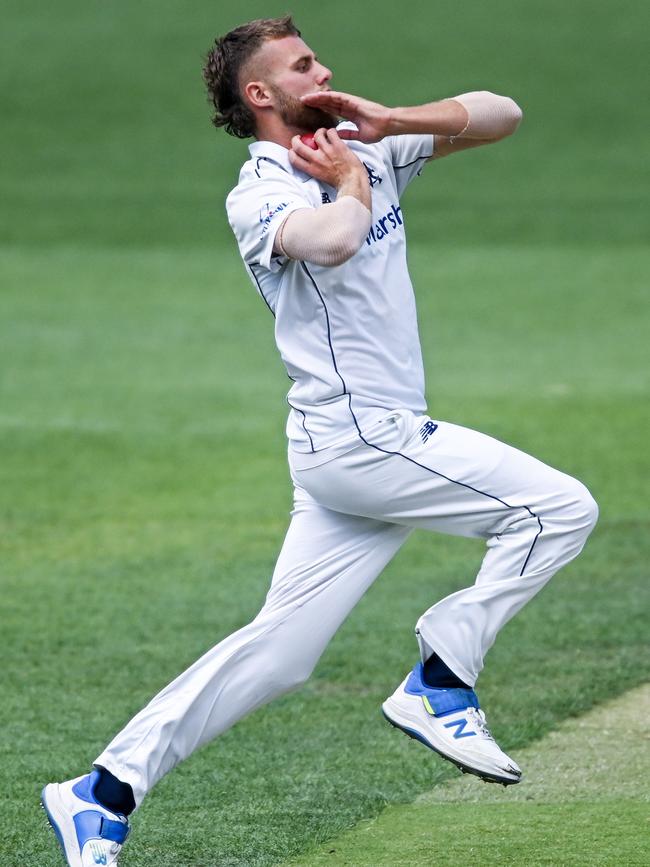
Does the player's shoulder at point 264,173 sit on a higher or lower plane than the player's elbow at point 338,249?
higher

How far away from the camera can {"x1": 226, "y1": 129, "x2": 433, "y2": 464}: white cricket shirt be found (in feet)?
Answer: 16.5

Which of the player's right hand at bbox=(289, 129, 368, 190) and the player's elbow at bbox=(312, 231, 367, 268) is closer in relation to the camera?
the player's elbow at bbox=(312, 231, 367, 268)

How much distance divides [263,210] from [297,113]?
1.58 ft

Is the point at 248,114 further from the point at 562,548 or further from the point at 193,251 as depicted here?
the point at 193,251

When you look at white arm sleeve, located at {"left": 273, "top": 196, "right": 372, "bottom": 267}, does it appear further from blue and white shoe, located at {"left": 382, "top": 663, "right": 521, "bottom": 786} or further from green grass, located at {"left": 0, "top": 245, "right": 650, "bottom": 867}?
green grass, located at {"left": 0, "top": 245, "right": 650, "bottom": 867}

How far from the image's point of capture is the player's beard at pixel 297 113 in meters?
5.20

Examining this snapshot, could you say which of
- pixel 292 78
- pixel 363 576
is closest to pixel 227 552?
pixel 363 576

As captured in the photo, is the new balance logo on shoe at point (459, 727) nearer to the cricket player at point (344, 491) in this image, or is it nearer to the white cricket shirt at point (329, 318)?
the cricket player at point (344, 491)

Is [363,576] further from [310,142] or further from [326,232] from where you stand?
[310,142]

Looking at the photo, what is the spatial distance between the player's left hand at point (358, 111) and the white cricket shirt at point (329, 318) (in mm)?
215

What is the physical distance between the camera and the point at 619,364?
1675cm

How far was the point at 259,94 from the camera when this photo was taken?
5.21m

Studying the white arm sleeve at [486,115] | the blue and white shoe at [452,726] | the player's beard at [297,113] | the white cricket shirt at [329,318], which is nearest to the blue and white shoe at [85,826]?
the blue and white shoe at [452,726]

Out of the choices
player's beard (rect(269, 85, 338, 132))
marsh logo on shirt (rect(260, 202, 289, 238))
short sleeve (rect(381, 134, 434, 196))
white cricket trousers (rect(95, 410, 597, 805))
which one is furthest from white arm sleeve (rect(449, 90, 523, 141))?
white cricket trousers (rect(95, 410, 597, 805))
